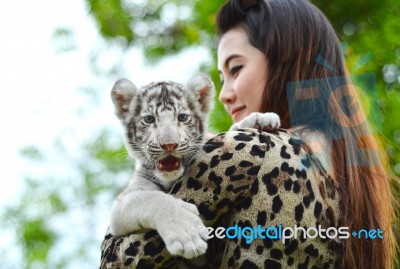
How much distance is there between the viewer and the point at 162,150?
2.75 meters

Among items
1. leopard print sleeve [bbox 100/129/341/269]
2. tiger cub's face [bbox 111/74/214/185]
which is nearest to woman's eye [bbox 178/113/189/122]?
tiger cub's face [bbox 111/74/214/185]

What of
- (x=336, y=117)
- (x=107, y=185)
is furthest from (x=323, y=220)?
(x=107, y=185)

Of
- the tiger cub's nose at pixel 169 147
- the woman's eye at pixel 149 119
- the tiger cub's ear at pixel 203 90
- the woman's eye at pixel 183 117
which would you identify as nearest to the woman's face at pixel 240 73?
the tiger cub's ear at pixel 203 90

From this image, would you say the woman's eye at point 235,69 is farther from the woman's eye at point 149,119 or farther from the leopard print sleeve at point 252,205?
the leopard print sleeve at point 252,205

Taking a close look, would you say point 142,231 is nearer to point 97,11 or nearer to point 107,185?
point 97,11

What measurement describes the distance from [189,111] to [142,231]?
0.79 meters

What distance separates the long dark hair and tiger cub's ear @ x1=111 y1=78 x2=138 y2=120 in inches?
29.5

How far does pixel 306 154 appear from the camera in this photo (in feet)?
8.17

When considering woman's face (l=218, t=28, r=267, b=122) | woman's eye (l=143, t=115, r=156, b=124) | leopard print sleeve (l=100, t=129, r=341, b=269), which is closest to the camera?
leopard print sleeve (l=100, t=129, r=341, b=269)

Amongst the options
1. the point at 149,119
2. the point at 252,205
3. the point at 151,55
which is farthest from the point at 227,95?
the point at 151,55

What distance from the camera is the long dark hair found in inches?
104

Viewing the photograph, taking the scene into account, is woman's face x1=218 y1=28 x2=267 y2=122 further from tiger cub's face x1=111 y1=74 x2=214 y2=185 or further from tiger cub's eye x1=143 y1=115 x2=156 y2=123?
tiger cub's eye x1=143 y1=115 x2=156 y2=123

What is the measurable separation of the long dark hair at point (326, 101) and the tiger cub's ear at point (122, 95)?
75cm

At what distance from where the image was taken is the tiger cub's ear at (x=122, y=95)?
3.15m
